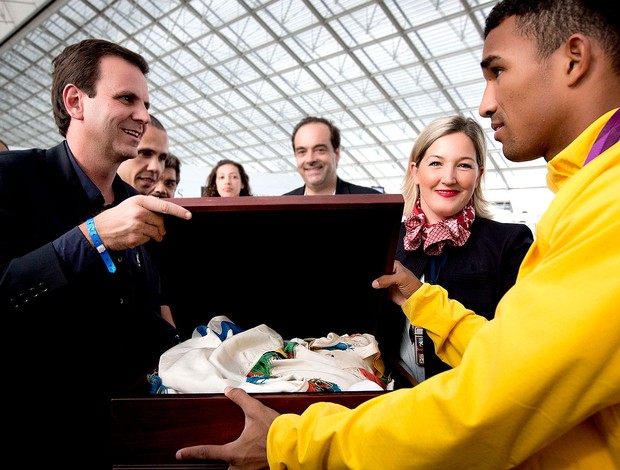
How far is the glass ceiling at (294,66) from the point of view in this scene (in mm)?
11297

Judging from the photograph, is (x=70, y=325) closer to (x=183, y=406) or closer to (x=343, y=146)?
(x=183, y=406)

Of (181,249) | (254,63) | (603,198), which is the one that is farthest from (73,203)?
(254,63)

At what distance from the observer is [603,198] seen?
603 mm

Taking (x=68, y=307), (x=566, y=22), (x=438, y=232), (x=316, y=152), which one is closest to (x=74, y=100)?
(x=68, y=307)

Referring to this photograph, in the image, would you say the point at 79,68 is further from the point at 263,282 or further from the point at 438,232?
the point at 438,232

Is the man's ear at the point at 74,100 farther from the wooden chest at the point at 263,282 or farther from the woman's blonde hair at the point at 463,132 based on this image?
the woman's blonde hair at the point at 463,132

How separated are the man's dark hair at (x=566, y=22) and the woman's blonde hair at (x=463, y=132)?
0.78m

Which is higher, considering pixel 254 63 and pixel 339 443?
pixel 254 63

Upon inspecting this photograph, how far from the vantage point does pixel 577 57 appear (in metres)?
0.83

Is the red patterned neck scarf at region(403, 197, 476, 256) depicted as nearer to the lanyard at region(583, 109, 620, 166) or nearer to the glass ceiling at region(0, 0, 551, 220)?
the lanyard at region(583, 109, 620, 166)

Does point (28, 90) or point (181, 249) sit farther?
point (28, 90)

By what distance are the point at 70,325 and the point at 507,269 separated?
148 cm

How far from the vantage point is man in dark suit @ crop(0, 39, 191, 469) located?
111 centimetres

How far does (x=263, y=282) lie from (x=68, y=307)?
650 millimetres
